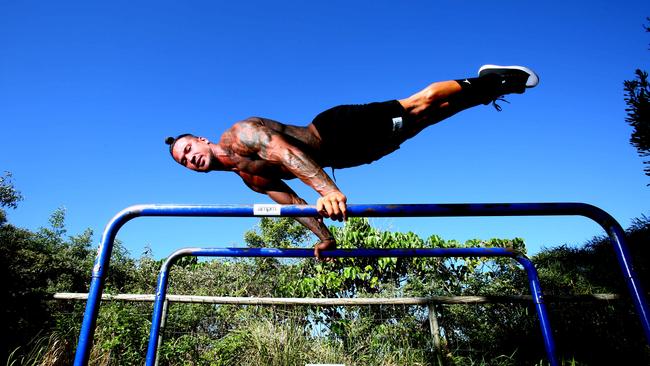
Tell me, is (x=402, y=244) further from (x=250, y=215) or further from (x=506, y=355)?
(x=250, y=215)

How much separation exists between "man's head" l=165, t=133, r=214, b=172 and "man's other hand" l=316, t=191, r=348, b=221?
126 centimetres

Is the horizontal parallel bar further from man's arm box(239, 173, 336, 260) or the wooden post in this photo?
man's arm box(239, 173, 336, 260)

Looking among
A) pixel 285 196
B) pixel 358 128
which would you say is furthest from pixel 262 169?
pixel 358 128

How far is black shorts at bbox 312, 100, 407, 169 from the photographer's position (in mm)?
2486

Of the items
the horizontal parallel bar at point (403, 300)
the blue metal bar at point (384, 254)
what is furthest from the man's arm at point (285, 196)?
the horizontal parallel bar at point (403, 300)

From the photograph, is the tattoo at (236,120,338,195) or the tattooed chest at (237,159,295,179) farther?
the tattooed chest at (237,159,295,179)

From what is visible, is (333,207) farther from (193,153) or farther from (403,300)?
(403,300)

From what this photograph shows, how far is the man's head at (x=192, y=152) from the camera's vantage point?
2705mm

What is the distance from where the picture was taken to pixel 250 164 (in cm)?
265

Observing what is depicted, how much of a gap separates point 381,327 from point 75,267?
24.4 ft

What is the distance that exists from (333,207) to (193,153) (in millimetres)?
1446

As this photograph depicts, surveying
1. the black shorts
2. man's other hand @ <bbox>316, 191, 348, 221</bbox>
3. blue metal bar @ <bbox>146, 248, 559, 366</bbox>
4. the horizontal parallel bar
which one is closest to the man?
the black shorts

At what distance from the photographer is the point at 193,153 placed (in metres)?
2.72

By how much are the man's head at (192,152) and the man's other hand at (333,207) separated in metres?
1.26
